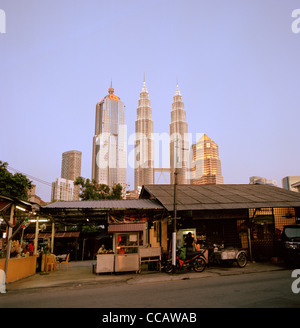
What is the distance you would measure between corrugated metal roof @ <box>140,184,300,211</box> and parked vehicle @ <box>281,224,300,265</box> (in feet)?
6.17

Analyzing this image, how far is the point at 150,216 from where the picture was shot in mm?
16594

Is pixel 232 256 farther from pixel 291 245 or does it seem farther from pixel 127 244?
pixel 127 244

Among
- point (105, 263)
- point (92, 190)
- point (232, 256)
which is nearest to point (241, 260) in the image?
point (232, 256)

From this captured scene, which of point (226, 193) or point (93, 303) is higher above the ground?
point (226, 193)

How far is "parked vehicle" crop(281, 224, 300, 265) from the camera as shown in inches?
491

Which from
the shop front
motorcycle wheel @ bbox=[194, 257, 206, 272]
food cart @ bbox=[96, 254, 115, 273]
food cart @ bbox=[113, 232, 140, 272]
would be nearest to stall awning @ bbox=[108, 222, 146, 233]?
food cart @ bbox=[113, 232, 140, 272]

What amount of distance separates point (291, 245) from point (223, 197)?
181 inches

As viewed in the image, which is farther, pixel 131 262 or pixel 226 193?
pixel 226 193

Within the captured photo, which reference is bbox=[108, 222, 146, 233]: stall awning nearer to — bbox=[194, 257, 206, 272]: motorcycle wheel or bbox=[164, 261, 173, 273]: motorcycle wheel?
bbox=[164, 261, 173, 273]: motorcycle wheel
